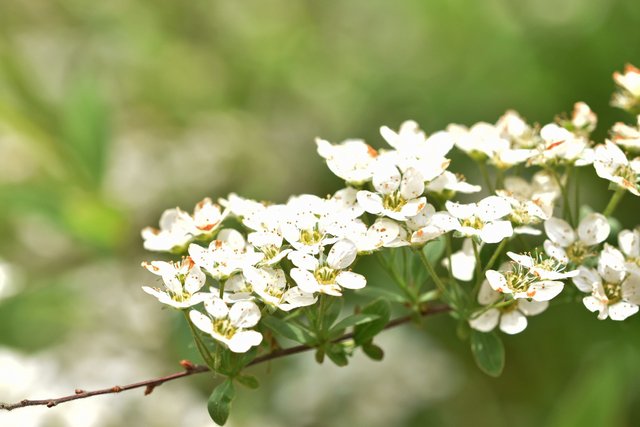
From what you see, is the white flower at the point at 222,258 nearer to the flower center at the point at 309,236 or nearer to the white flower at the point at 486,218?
the flower center at the point at 309,236

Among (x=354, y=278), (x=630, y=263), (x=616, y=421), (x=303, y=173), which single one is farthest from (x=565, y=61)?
(x=354, y=278)

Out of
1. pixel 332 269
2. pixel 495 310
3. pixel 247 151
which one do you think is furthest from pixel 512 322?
pixel 247 151

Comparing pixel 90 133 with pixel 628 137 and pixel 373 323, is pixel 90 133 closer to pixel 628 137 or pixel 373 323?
pixel 373 323

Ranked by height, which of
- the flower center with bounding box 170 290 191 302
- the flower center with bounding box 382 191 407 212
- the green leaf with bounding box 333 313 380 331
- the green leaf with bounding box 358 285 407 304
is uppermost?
the flower center with bounding box 382 191 407 212

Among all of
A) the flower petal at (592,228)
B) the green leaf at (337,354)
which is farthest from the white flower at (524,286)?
the green leaf at (337,354)

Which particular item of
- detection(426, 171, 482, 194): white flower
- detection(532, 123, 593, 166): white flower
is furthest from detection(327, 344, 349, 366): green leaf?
detection(532, 123, 593, 166): white flower

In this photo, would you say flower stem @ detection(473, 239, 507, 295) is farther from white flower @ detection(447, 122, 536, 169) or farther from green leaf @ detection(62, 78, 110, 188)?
green leaf @ detection(62, 78, 110, 188)
